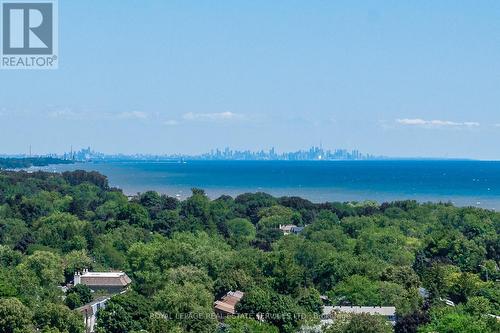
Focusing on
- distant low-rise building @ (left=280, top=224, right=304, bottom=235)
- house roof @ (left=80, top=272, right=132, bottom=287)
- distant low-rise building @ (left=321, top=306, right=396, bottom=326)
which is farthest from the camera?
distant low-rise building @ (left=280, top=224, right=304, bottom=235)

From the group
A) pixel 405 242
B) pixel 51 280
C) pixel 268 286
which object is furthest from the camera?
pixel 405 242

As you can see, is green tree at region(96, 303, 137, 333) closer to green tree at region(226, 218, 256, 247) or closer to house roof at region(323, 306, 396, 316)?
house roof at region(323, 306, 396, 316)

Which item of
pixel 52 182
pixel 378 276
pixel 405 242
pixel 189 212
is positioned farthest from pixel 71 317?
pixel 52 182

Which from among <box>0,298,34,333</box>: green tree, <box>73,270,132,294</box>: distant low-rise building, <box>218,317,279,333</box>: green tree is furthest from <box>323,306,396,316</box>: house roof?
<box>0,298,34,333</box>: green tree

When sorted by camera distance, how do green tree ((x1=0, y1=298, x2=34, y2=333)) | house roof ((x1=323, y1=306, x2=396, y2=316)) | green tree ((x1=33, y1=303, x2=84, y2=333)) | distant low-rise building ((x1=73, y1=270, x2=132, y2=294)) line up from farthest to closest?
distant low-rise building ((x1=73, y1=270, x2=132, y2=294)) → house roof ((x1=323, y1=306, x2=396, y2=316)) → green tree ((x1=33, y1=303, x2=84, y2=333)) → green tree ((x1=0, y1=298, x2=34, y2=333))

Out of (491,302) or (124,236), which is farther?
(124,236)

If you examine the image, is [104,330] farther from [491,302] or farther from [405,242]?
[405,242]

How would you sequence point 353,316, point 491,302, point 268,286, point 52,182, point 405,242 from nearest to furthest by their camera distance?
point 353,316 < point 491,302 < point 268,286 < point 405,242 < point 52,182
